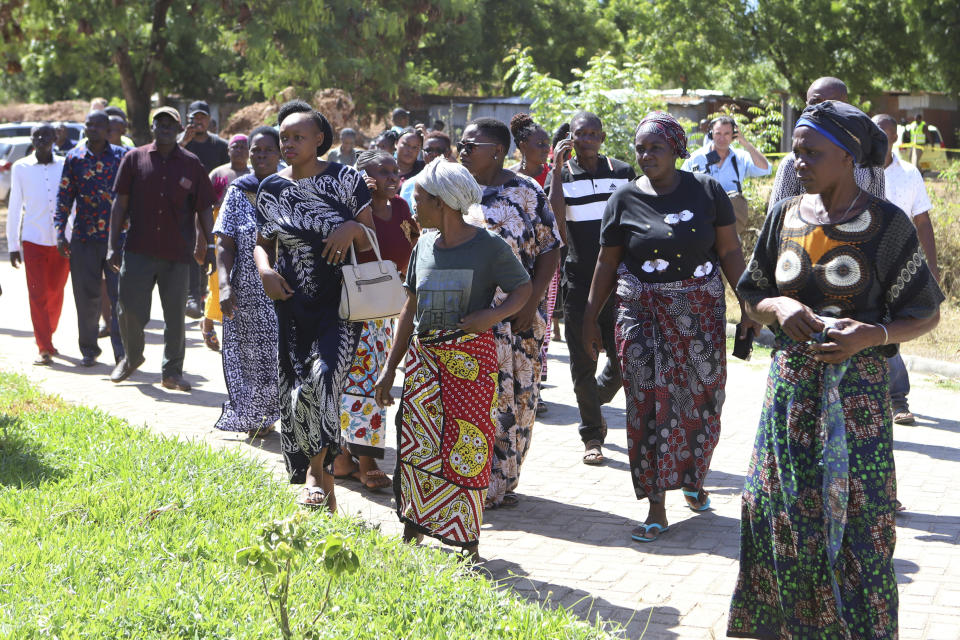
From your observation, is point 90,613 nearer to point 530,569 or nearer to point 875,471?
point 530,569

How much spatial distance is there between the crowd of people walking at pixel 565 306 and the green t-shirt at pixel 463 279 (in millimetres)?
10

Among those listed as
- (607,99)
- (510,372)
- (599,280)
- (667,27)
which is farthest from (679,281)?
(667,27)

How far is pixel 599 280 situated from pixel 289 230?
1.66m

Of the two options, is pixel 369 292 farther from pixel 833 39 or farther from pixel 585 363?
pixel 833 39

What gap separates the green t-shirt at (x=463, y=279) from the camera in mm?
5156

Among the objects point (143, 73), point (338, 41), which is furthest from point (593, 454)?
point (338, 41)

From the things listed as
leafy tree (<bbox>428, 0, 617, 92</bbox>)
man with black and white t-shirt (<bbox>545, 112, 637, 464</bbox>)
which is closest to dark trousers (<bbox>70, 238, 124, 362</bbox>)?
man with black and white t-shirt (<bbox>545, 112, 637, 464</bbox>)

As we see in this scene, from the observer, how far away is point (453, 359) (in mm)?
5180

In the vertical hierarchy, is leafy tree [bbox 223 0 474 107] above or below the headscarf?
above

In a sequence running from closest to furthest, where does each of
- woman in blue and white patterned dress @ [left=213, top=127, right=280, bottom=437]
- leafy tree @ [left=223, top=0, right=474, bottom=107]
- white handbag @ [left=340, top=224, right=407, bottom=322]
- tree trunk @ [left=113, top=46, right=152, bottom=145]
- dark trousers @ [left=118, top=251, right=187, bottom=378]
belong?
white handbag @ [left=340, top=224, right=407, bottom=322] < woman in blue and white patterned dress @ [left=213, top=127, right=280, bottom=437] < dark trousers @ [left=118, top=251, right=187, bottom=378] < leafy tree @ [left=223, top=0, right=474, bottom=107] < tree trunk @ [left=113, top=46, right=152, bottom=145]

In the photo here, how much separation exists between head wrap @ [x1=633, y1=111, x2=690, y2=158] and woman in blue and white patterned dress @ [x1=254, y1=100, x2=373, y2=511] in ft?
5.02

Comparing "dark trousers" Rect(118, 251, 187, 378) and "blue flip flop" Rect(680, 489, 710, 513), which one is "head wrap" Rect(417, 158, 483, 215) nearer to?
"blue flip flop" Rect(680, 489, 710, 513)

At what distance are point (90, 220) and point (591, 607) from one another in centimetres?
740

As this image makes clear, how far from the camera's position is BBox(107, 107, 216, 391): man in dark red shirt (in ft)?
31.4
